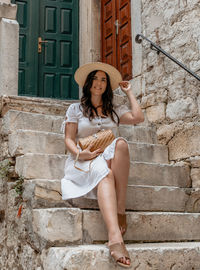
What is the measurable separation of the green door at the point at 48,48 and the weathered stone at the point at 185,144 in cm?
250

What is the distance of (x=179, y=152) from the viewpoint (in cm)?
396

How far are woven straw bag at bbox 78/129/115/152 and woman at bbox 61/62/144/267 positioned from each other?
0.15ft

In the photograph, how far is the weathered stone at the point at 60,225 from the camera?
2.46m

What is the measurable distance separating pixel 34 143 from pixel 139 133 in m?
1.31

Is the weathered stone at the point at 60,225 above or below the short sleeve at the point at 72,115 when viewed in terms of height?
below

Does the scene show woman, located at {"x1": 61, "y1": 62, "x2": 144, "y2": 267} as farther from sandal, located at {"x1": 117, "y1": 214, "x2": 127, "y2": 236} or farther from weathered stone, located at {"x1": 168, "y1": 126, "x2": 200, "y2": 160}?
weathered stone, located at {"x1": 168, "y1": 126, "x2": 200, "y2": 160}

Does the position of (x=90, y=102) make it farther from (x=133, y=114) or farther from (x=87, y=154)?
(x=87, y=154)

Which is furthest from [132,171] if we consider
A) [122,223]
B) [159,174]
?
[122,223]

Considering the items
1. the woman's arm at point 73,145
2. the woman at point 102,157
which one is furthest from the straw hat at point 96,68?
the woman's arm at point 73,145

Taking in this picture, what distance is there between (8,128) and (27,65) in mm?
2623

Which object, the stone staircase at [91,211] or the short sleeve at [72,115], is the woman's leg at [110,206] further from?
the short sleeve at [72,115]

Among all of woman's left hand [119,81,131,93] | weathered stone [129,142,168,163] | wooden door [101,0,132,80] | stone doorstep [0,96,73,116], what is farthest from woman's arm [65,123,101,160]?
wooden door [101,0,132,80]

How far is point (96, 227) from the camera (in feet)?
8.46

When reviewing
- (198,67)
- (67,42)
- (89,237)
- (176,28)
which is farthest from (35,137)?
(67,42)
